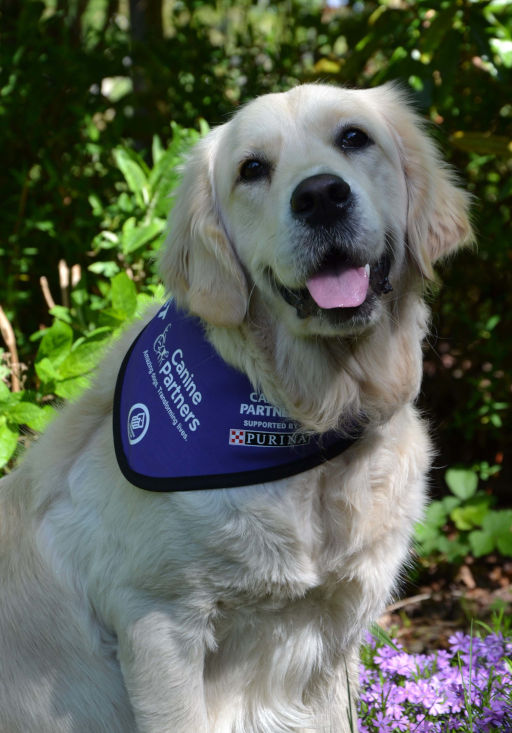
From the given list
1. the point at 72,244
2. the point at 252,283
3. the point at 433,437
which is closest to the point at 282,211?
the point at 252,283

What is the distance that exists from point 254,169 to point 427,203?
0.51 metres

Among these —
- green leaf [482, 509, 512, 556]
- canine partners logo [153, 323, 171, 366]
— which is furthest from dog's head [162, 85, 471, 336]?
green leaf [482, 509, 512, 556]

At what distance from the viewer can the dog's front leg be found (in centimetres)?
217

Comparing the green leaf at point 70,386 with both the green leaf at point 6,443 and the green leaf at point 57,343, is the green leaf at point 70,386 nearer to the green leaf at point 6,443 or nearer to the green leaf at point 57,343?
the green leaf at point 57,343

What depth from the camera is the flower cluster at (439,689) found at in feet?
8.57

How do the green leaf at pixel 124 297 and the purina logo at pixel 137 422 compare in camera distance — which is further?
the green leaf at pixel 124 297

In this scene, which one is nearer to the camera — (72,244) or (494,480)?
(72,244)

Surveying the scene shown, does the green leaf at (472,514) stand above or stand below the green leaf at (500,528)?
below

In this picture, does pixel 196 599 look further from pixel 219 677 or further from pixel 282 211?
pixel 282 211

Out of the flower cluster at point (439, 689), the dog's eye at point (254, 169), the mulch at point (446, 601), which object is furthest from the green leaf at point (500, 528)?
the dog's eye at point (254, 169)

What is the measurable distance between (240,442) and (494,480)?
306 cm

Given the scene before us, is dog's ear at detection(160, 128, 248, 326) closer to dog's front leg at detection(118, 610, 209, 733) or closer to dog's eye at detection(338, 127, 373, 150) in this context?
dog's eye at detection(338, 127, 373, 150)

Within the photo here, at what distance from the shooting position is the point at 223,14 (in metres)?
5.67

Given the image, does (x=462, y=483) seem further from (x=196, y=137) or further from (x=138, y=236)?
(x=196, y=137)
